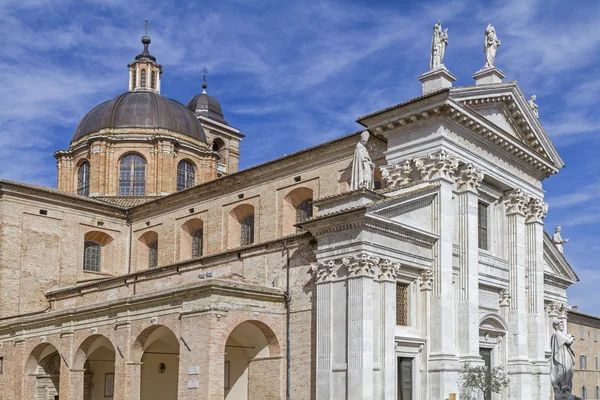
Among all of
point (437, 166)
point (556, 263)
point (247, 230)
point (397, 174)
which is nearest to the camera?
point (437, 166)

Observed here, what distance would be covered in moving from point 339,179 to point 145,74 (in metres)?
20.2

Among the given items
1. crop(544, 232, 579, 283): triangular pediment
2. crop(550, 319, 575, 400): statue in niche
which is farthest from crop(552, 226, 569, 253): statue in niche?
crop(550, 319, 575, 400): statue in niche

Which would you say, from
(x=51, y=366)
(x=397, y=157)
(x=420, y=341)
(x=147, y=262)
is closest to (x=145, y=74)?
(x=147, y=262)

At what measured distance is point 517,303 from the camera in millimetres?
25453

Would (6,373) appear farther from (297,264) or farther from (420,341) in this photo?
(420,341)

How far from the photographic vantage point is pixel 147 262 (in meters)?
34.4

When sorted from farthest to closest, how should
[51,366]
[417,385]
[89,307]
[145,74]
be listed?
[145,74]
[51,366]
[89,307]
[417,385]

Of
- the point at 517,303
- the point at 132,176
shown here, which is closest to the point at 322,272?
the point at 517,303

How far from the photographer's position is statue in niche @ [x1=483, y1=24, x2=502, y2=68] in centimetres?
2620

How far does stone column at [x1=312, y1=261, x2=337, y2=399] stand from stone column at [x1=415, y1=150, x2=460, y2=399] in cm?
302

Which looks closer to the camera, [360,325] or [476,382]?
[360,325]

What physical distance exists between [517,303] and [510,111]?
247 inches

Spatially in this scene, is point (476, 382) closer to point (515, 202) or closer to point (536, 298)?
point (536, 298)

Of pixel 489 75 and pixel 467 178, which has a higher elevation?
pixel 489 75
